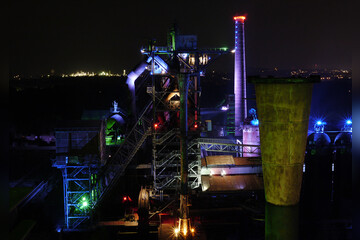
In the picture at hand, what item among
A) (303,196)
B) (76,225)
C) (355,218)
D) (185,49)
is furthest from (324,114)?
(355,218)

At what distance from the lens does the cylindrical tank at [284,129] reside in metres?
6.25

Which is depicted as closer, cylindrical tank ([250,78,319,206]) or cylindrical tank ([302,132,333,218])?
cylindrical tank ([250,78,319,206])

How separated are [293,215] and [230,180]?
804 inches

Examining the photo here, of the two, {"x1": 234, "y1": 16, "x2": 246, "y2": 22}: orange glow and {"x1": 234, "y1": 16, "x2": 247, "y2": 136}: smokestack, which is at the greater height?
{"x1": 234, "y1": 16, "x2": 246, "y2": 22}: orange glow

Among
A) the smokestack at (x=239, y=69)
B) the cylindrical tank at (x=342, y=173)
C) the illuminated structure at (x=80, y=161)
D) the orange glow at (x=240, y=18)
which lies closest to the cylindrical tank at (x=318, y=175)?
the cylindrical tank at (x=342, y=173)

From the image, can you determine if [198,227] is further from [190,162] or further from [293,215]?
[293,215]

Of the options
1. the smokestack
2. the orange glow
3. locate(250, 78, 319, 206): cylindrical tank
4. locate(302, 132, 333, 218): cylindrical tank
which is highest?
the orange glow

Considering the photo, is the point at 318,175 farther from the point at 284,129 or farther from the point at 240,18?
the point at 284,129

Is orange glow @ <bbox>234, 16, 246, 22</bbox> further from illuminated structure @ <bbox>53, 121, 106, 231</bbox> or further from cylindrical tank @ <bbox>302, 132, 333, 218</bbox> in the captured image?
illuminated structure @ <bbox>53, 121, 106, 231</bbox>

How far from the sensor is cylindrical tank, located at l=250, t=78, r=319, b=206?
6250 mm

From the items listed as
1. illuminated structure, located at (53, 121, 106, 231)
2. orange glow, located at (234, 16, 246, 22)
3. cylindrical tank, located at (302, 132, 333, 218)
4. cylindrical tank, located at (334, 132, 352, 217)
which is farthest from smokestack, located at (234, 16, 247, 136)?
illuminated structure, located at (53, 121, 106, 231)

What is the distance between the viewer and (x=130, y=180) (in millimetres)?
32375

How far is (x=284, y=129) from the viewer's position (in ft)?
20.6

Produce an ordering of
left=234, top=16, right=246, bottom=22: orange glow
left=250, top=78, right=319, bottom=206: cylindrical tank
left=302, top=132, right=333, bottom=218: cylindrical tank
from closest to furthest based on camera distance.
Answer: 1. left=250, top=78, right=319, bottom=206: cylindrical tank
2. left=302, top=132, right=333, bottom=218: cylindrical tank
3. left=234, top=16, right=246, bottom=22: orange glow
